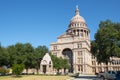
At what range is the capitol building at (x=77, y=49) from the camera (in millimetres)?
112188

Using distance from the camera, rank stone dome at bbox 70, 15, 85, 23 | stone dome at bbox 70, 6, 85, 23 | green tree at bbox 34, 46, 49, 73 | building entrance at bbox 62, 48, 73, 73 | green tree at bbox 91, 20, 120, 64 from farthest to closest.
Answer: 1. stone dome at bbox 70, 6, 85, 23
2. stone dome at bbox 70, 15, 85, 23
3. building entrance at bbox 62, 48, 73, 73
4. green tree at bbox 34, 46, 49, 73
5. green tree at bbox 91, 20, 120, 64

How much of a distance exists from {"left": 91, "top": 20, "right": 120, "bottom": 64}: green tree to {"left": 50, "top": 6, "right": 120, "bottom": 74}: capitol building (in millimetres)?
57159

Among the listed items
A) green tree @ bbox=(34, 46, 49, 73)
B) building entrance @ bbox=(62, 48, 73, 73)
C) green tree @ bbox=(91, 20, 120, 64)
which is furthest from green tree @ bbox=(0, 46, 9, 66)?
building entrance @ bbox=(62, 48, 73, 73)

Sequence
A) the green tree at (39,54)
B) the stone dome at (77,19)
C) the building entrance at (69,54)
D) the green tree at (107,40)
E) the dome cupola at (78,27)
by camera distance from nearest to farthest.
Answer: the green tree at (107,40) < the green tree at (39,54) < the building entrance at (69,54) < the dome cupola at (78,27) < the stone dome at (77,19)

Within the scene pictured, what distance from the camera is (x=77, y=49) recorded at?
4478 inches

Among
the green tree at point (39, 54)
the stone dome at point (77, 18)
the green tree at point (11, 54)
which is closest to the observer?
the green tree at point (11, 54)

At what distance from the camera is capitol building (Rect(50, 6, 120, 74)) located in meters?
112

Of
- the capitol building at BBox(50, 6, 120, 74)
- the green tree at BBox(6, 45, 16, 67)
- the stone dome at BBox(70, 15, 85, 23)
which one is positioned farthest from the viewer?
the stone dome at BBox(70, 15, 85, 23)

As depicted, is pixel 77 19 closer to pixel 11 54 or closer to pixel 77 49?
pixel 77 49

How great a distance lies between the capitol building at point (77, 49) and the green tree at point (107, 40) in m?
57.2

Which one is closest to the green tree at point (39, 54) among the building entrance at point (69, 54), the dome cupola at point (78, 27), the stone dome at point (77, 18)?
the building entrance at point (69, 54)

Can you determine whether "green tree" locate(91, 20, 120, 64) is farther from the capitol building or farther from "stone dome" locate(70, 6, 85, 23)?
"stone dome" locate(70, 6, 85, 23)

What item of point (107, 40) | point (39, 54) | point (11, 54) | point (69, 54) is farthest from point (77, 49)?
point (107, 40)

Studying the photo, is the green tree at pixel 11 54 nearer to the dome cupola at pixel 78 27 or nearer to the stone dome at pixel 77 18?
the dome cupola at pixel 78 27
